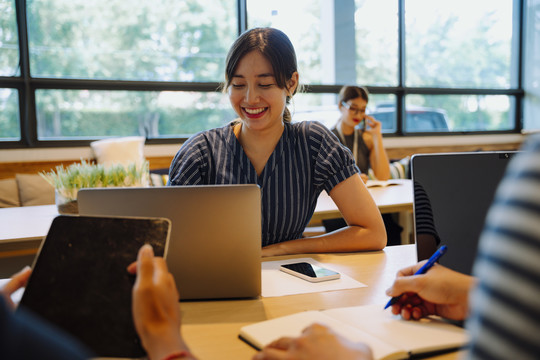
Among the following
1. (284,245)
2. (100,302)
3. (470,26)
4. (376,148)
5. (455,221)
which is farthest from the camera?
(470,26)

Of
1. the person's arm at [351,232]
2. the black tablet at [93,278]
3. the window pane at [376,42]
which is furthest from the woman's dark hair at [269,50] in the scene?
the window pane at [376,42]

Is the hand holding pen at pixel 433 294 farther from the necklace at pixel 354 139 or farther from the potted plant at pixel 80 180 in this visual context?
the necklace at pixel 354 139

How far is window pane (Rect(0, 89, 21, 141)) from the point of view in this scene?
390 cm

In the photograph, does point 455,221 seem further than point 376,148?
No

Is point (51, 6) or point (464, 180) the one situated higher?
point (51, 6)

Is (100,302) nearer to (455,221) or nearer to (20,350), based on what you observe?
(20,350)

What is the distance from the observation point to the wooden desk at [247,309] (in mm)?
812

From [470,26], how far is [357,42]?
1.61 meters

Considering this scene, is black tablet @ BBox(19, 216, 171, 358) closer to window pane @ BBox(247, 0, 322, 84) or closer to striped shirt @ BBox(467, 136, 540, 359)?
striped shirt @ BBox(467, 136, 540, 359)

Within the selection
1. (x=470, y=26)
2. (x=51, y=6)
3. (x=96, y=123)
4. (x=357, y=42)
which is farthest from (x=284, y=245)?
(x=470, y=26)

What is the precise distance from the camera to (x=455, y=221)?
3.17ft

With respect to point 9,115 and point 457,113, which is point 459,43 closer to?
point 457,113

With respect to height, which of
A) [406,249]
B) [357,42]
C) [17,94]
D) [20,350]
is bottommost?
[406,249]

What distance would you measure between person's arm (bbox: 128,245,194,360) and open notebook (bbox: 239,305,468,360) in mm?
190
